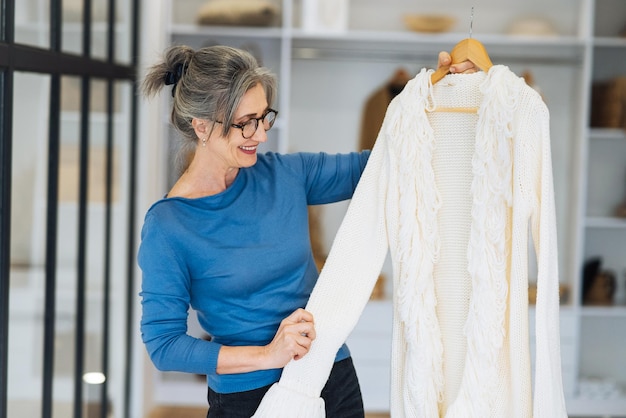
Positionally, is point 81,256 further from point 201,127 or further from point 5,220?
point 201,127

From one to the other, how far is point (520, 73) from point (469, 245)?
2.83 metres

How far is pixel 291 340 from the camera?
5.40 ft

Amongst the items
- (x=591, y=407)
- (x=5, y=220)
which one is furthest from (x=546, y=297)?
(x=591, y=407)

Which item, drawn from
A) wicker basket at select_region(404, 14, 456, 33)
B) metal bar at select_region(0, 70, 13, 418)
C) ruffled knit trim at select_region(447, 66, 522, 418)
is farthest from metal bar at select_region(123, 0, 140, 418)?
ruffled knit trim at select_region(447, 66, 522, 418)

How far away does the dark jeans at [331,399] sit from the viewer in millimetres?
1775

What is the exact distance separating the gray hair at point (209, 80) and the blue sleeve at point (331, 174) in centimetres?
22

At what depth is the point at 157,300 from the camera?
162cm

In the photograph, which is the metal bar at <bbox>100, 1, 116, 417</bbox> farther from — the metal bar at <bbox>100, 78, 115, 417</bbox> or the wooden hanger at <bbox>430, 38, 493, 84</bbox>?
the wooden hanger at <bbox>430, 38, 493, 84</bbox>

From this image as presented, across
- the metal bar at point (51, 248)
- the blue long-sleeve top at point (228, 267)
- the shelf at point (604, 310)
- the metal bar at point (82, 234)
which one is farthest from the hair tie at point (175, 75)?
the shelf at point (604, 310)

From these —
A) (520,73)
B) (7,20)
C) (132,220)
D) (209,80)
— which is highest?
(520,73)

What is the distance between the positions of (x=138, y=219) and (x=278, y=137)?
0.83m

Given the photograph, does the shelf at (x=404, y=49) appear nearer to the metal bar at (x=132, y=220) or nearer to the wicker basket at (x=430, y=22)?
the wicker basket at (x=430, y=22)

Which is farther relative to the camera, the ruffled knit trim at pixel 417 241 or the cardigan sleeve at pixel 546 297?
the ruffled knit trim at pixel 417 241

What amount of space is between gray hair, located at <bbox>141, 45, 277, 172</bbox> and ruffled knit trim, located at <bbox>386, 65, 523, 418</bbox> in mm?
319
